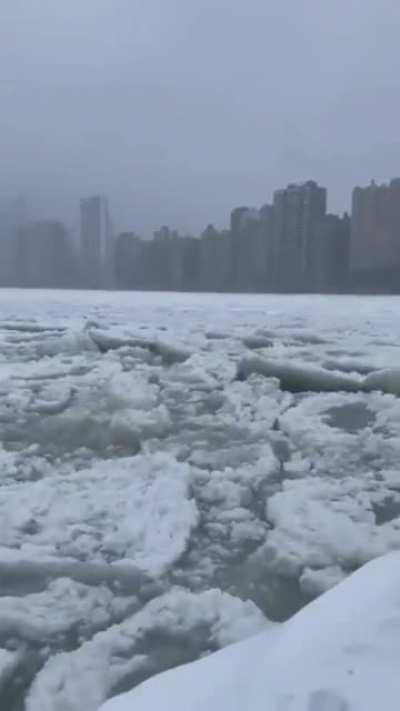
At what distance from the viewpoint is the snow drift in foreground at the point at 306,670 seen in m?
1.07

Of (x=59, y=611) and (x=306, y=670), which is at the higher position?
(x=306, y=670)

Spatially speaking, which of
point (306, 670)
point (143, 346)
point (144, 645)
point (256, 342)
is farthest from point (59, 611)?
point (256, 342)

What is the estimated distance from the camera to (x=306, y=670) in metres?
1.14

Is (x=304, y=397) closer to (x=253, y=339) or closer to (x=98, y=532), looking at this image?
(x=98, y=532)

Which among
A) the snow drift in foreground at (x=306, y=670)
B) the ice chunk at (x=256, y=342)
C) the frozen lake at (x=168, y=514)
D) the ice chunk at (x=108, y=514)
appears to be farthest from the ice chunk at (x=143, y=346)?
the snow drift in foreground at (x=306, y=670)

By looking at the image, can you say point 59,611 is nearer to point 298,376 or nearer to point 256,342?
Answer: point 298,376

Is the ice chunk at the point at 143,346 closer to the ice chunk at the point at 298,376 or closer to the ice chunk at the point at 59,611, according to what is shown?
the ice chunk at the point at 298,376

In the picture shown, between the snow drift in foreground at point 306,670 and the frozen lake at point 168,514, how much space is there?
0.19 meters

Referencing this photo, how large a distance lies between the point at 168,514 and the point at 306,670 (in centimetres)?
115

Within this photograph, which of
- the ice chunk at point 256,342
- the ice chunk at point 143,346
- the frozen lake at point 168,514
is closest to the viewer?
the frozen lake at point 168,514

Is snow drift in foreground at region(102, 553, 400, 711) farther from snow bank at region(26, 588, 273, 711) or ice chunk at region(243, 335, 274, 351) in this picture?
ice chunk at region(243, 335, 274, 351)

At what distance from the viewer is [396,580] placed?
4.88 ft

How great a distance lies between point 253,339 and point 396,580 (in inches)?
260

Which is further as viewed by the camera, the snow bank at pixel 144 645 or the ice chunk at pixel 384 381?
the ice chunk at pixel 384 381
